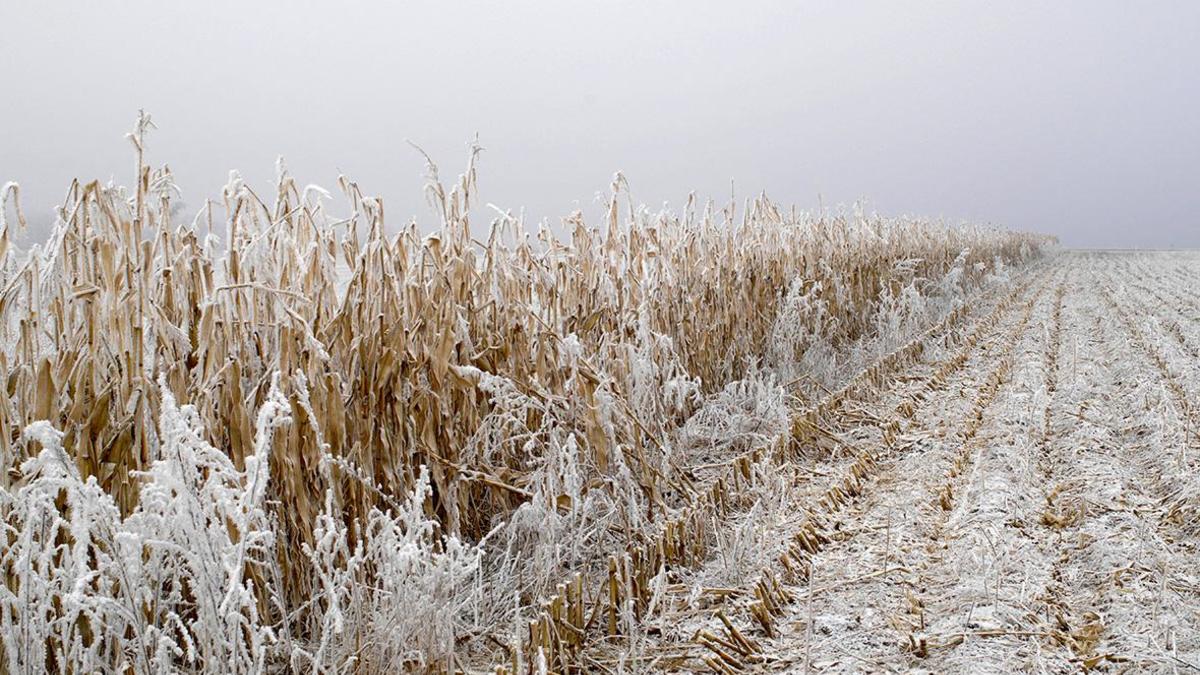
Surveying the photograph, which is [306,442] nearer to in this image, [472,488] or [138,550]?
[138,550]

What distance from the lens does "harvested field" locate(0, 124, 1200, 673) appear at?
1.91 meters

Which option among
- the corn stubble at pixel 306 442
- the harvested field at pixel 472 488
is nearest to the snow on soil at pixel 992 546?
the harvested field at pixel 472 488

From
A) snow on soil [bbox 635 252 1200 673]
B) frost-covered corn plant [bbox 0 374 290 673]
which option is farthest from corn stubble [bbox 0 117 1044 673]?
snow on soil [bbox 635 252 1200 673]

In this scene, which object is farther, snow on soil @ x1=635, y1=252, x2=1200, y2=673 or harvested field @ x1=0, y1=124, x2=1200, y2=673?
snow on soil @ x1=635, y1=252, x2=1200, y2=673

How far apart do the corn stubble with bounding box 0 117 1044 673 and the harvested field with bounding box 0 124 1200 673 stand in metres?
0.01

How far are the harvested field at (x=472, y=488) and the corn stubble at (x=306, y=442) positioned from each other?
13 millimetres

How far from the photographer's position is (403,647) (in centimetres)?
209

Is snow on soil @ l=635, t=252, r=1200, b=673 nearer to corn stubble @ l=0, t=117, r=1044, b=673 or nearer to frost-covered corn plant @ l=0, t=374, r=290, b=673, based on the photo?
corn stubble @ l=0, t=117, r=1044, b=673

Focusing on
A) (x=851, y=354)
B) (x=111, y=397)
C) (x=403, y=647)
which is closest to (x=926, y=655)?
(x=403, y=647)

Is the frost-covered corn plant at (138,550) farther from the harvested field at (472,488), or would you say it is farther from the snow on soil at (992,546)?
the snow on soil at (992,546)

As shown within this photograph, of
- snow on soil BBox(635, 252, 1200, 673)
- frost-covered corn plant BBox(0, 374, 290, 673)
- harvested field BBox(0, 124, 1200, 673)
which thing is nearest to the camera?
frost-covered corn plant BBox(0, 374, 290, 673)

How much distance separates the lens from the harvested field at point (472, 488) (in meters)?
1.91

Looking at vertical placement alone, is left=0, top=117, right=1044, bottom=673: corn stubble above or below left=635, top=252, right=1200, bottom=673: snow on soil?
above

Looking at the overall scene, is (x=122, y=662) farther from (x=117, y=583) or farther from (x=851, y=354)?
(x=851, y=354)
